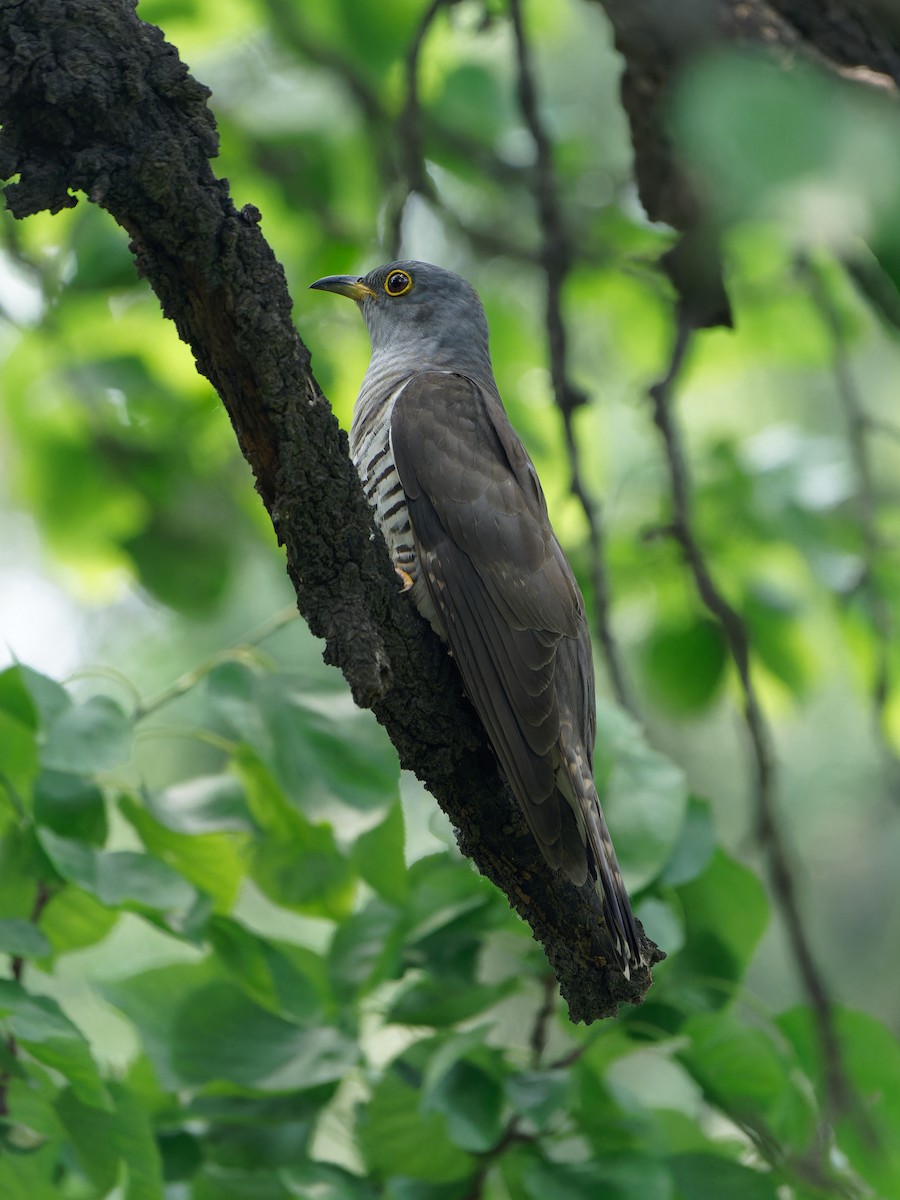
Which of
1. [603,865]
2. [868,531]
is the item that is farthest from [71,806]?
[868,531]

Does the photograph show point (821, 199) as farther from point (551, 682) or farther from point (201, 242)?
point (551, 682)

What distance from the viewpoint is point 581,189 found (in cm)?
607

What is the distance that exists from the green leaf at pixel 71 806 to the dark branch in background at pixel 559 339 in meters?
1.68

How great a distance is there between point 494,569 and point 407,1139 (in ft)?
4.86

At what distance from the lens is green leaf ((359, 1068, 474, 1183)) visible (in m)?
3.20

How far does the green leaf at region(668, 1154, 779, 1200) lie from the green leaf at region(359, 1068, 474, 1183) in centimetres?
53

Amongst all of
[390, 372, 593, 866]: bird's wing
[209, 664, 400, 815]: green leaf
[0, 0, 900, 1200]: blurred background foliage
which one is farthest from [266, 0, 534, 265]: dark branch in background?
[209, 664, 400, 815]: green leaf

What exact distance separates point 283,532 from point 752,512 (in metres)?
2.89

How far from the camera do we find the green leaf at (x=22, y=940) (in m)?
2.65

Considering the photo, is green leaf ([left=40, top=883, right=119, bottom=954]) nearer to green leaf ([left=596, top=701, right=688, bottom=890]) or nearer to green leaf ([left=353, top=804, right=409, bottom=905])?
green leaf ([left=353, top=804, right=409, bottom=905])

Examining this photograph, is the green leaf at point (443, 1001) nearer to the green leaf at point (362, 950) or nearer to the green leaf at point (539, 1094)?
the green leaf at point (362, 950)

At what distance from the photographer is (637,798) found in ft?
10.2

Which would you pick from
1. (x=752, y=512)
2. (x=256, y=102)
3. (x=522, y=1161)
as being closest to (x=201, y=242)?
(x=522, y=1161)

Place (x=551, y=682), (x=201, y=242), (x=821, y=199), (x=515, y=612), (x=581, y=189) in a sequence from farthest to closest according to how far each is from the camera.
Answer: (x=581, y=189) < (x=515, y=612) < (x=551, y=682) < (x=201, y=242) < (x=821, y=199)
